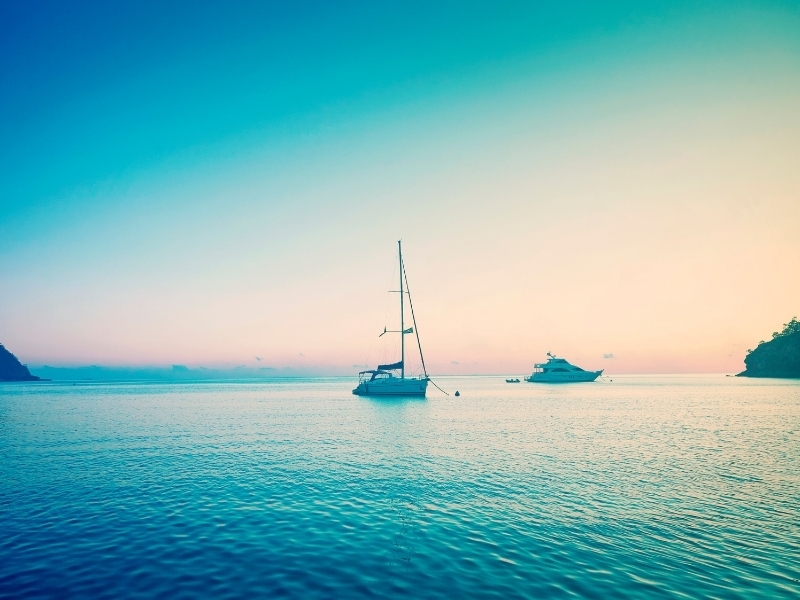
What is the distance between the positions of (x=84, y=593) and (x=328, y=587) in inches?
255

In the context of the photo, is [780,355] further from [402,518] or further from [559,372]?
[402,518]

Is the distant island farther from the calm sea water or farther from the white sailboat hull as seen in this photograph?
the calm sea water

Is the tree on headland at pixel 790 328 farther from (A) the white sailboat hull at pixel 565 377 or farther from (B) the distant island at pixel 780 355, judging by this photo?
(A) the white sailboat hull at pixel 565 377

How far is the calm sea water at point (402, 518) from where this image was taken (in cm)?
1243

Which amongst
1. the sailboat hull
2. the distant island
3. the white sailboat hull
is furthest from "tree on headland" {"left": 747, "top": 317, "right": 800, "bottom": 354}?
the sailboat hull

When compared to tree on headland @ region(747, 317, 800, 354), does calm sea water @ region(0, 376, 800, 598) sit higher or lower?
lower

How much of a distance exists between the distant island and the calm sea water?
172223 millimetres

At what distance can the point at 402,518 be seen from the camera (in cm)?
1786

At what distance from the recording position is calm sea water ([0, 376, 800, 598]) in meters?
12.4

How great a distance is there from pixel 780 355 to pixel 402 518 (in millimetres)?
216957

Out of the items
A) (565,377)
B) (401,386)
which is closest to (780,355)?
(565,377)

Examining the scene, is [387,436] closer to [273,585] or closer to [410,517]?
[410,517]

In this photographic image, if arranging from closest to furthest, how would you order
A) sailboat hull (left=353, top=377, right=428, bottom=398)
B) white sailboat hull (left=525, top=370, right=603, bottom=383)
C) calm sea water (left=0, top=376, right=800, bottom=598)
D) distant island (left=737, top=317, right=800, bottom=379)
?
calm sea water (left=0, top=376, right=800, bottom=598) < sailboat hull (left=353, top=377, right=428, bottom=398) < distant island (left=737, top=317, right=800, bottom=379) < white sailboat hull (left=525, top=370, right=603, bottom=383)

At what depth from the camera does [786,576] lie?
12.6 m
